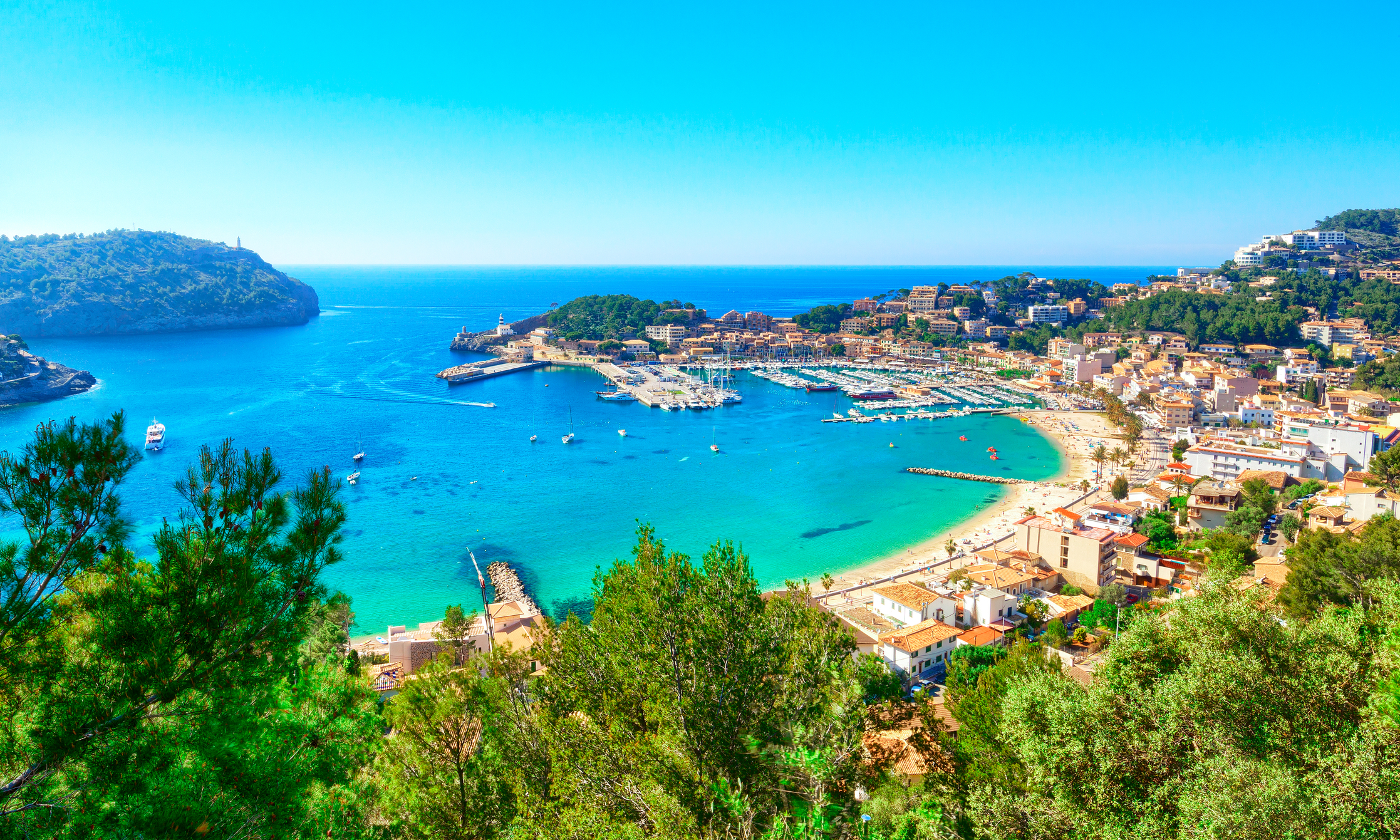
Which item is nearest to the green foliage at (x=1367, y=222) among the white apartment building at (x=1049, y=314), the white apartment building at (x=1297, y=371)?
the white apartment building at (x=1049, y=314)

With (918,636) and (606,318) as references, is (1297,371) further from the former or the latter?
(606,318)

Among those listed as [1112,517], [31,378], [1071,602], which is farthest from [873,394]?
[31,378]

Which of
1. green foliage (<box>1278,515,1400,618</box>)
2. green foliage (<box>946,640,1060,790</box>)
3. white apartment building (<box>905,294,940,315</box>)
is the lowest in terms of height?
green foliage (<box>1278,515,1400,618</box>)

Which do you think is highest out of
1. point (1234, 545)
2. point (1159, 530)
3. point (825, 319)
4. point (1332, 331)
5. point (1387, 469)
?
point (825, 319)

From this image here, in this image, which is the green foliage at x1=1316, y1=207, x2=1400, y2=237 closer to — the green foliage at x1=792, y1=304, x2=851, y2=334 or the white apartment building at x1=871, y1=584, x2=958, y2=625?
the green foliage at x1=792, y1=304, x2=851, y2=334

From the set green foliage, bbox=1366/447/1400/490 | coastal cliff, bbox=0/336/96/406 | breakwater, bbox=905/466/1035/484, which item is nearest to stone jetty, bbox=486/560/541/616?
breakwater, bbox=905/466/1035/484

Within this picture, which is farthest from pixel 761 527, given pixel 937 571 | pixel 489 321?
pixel 489 321
